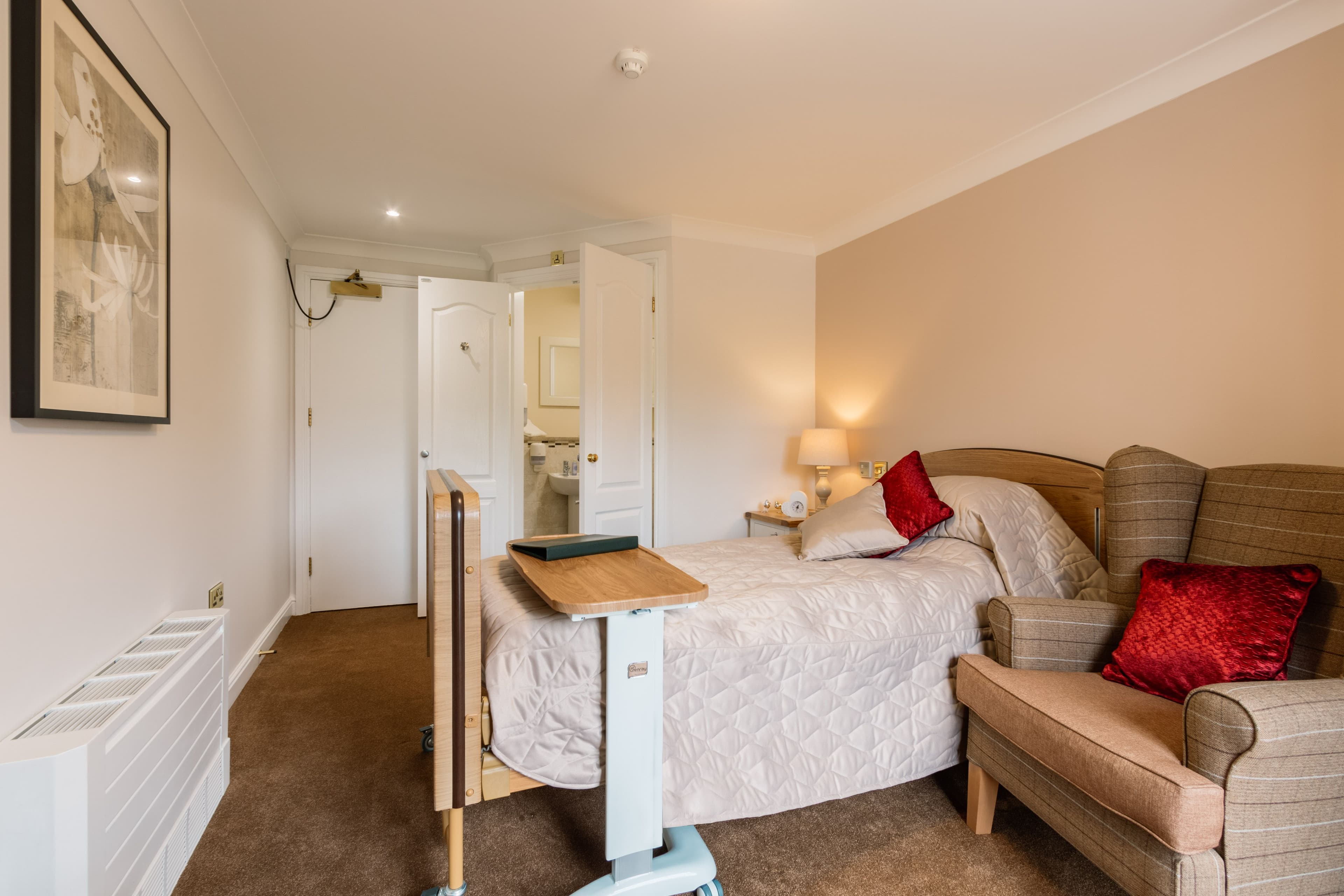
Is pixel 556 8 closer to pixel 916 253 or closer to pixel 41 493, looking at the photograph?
pixel 41 493

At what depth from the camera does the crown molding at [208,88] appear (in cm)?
175

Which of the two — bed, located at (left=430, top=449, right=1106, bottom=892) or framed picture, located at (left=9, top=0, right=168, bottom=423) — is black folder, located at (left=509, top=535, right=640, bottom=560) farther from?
framed picture, located at (left=9, top=0, right=168, bottom=423)

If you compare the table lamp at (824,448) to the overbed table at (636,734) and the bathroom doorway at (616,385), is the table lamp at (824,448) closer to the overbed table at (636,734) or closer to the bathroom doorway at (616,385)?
the bathroom doorway at (616,385)

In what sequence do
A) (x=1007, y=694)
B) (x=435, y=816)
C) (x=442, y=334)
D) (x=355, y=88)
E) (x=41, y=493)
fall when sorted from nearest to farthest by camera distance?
(x=41, y=493), (x=1007, y=694), (x=435, y=816), (x=355, y=88), (x=442, y=334)

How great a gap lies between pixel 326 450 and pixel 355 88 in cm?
240

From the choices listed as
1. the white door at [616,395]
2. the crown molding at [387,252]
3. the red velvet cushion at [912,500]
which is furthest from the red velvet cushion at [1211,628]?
the crown molding at [387,252]

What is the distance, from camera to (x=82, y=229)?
129cm

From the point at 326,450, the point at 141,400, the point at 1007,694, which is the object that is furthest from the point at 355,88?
the point at 1007,694

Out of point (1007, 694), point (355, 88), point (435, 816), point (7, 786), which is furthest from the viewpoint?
point (355, 88)

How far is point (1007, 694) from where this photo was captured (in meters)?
1.58

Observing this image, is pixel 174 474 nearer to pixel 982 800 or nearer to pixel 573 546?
pixel 573 546

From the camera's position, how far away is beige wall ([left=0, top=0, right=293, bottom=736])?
116 centimetres

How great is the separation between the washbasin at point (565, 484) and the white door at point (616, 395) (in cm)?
124

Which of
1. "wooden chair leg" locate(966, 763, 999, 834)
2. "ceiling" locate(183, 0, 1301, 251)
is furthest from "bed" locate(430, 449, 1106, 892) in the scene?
"ceiling" locate(183, 0, 1301, 251)
